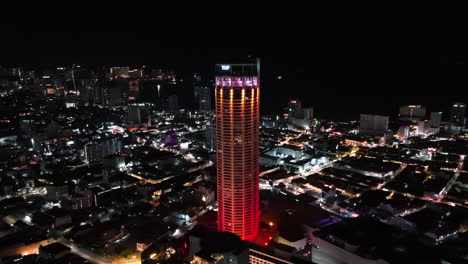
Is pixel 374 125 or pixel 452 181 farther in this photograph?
pixel 374 125

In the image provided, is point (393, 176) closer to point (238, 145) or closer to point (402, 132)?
point (402, 132)

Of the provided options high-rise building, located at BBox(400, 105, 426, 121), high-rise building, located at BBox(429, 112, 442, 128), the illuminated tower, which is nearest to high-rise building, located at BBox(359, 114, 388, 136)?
high-rise building, located at BBox(429, 112, 442, 128)

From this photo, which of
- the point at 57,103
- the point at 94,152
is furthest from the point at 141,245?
the point at 57,103

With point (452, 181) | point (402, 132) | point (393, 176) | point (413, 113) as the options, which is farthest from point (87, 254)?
point (413, 113)

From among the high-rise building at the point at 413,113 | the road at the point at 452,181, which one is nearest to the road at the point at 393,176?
the road at the point at 452,181

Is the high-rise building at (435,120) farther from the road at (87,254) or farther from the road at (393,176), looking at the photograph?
the road at (87,254)

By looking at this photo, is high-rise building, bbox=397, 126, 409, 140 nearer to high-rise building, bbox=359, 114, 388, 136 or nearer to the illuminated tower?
high-rise building, bbox=359, 114, 388, 136
